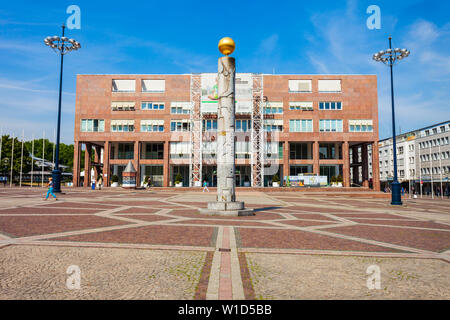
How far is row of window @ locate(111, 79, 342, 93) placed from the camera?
46688 mm

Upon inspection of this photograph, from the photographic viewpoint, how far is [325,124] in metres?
45.9

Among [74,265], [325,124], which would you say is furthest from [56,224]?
[325,124]

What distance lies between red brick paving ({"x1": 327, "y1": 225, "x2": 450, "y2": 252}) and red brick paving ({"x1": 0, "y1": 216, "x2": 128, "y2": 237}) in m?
7.39

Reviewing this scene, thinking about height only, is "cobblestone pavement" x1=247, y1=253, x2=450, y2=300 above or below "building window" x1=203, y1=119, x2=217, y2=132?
below

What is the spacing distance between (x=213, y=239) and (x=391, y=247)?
164 inches

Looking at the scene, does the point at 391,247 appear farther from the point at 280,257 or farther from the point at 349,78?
the point at 349,78

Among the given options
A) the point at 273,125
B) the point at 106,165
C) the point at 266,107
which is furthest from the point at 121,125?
the point at 273,125

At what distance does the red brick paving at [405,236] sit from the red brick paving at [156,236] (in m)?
4.20

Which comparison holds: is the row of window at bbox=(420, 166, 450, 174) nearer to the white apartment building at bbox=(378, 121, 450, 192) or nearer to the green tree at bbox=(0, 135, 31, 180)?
the white apartment building at bbox=(378, 121, 450, 192)

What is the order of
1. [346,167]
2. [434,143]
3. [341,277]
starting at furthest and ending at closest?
[434,143] → [346,167] → [341,277]

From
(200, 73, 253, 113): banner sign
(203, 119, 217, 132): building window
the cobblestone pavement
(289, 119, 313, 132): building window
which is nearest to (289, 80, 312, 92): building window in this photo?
(289, 119, 313, 132): building window

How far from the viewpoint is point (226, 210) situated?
42.2 ft

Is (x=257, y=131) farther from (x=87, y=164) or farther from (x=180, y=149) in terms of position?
(x=87, y=164)

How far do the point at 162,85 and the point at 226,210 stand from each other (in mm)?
38770
